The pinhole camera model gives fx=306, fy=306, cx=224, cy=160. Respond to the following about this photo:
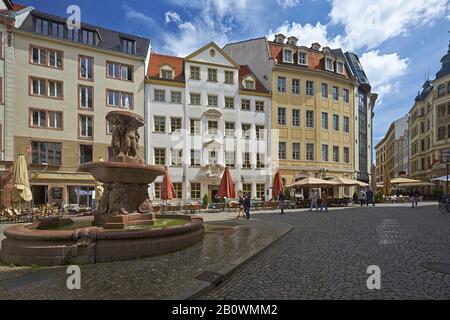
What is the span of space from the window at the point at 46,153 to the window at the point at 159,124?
9.06 m

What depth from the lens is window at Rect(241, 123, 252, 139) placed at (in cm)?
3459

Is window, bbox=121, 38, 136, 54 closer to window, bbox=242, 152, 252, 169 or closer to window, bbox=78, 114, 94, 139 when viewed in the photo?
window, bbox=78, 114, 94, 139

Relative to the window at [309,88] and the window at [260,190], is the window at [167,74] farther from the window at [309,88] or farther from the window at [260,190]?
the window at [309,88]

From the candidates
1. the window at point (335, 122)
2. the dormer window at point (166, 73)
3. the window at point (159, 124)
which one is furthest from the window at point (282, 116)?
the window at point (159, 124)

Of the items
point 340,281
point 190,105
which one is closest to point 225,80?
point 190,105


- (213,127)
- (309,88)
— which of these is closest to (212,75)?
(213,127)

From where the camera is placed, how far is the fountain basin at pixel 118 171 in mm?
8656

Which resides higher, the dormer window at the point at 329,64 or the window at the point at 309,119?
the dormer window at the point at 329,64

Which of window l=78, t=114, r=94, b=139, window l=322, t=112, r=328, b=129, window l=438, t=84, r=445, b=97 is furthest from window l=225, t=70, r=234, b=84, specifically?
window l=438, t=84, r=445, b=97

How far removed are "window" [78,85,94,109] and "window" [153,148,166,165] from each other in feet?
24.8

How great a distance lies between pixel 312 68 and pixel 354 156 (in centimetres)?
1294

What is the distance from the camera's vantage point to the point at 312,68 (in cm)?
3884

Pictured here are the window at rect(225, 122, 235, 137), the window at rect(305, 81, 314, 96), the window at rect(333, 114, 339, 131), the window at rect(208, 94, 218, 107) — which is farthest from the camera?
the window at rect(333, 114, 339, 131)
